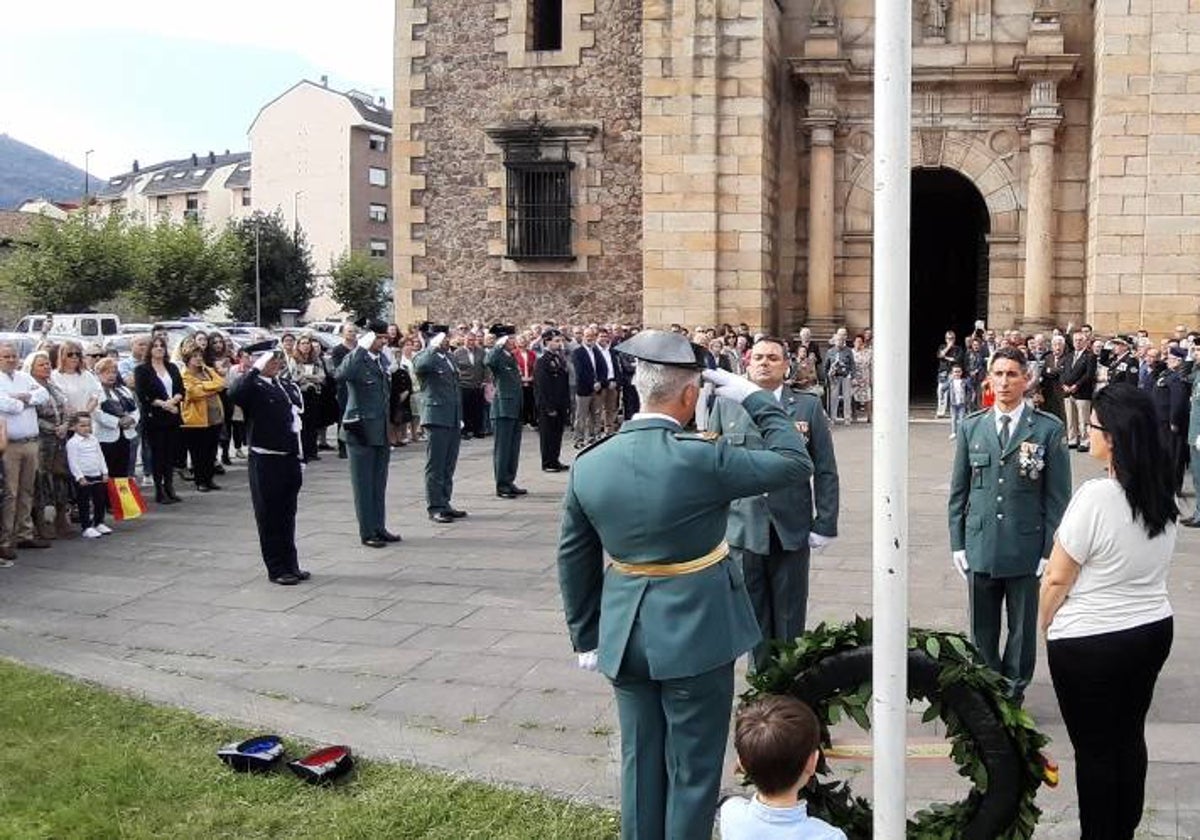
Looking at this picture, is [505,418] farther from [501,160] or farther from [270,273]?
[270,273]

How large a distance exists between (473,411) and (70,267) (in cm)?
3696

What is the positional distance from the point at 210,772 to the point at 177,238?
5046cm

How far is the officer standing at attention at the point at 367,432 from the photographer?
10500 millimetres

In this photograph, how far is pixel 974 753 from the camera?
392 centimetres

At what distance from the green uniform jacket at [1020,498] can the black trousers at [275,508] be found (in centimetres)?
538

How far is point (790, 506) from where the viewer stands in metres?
5.89

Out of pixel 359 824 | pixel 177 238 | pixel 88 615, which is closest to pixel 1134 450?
pixel 359 824

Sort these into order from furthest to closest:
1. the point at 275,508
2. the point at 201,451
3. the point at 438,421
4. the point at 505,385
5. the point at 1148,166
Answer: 1. the point at 1148,166
2. the point at 201,451
3. the point at 505,385
4. the point at 438,421
5. the point at 275,508

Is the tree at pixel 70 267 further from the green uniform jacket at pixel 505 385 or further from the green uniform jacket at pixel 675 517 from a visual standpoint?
the green uniform jacket at pixel 675 517

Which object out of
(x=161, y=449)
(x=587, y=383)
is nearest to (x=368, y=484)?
(x=161, y=449)

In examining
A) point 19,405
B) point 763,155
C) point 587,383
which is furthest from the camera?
point 763,155

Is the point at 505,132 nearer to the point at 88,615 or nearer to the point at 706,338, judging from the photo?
the point at 706,338

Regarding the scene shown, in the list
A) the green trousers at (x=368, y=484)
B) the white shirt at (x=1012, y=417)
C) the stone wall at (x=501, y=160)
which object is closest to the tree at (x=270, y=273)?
the stone wall at (x=501, y=160)

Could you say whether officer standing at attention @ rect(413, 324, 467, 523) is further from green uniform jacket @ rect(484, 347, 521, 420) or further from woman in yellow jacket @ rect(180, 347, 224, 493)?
woman in yellow jacket @ rect(180, 347, 224, 493)
